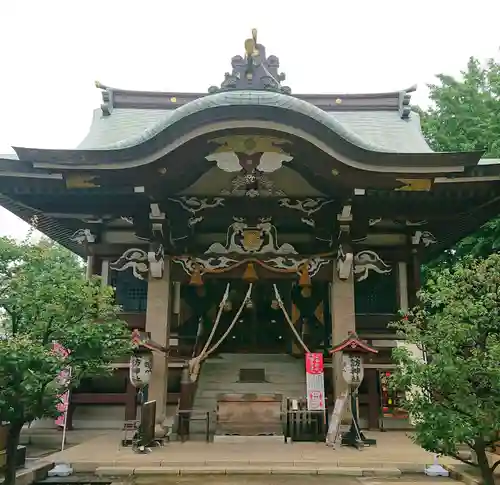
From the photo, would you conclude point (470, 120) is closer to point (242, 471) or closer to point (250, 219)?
point (250, 219)

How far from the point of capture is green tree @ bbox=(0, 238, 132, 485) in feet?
18.3

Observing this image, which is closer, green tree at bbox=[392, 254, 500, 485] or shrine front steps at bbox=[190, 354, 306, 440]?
green tree at bbox=[392, 254, 500, 485]

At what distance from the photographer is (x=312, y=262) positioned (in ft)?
35.5

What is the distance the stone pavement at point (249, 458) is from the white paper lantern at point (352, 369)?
3.77ft

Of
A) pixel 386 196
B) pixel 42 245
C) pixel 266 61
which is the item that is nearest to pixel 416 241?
pixel 386 196

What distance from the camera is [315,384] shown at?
10070 millimetres

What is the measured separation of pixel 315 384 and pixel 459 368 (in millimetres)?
5247

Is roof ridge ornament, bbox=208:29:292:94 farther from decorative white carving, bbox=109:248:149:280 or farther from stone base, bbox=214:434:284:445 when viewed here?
stone base, bbox=214:434:284:445

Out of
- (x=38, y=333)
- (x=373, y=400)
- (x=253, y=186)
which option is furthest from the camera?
(x=373, y=400)

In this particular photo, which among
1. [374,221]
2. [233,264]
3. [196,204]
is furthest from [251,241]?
[374,221]

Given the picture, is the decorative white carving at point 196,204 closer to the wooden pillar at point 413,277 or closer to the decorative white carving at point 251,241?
the decorative white carving at point 251,241

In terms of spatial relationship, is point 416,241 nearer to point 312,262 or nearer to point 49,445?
point 312,262

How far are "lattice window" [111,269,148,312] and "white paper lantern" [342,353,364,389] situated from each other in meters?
5.35

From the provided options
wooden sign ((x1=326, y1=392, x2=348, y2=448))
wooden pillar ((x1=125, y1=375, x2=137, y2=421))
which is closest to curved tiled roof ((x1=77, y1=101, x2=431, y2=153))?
wooden pillar ((x1=125, y1=375, x2=137, y2=421))
